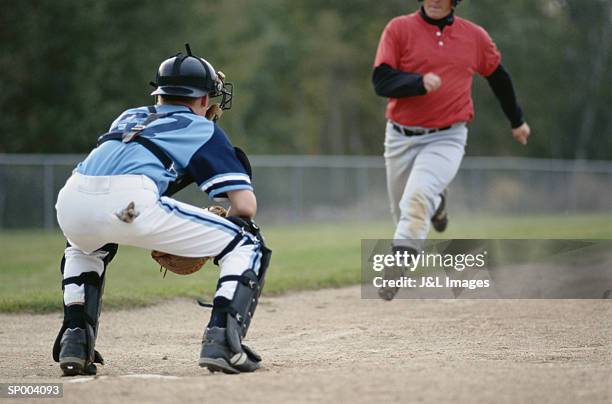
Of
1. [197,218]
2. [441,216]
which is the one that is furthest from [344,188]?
[197,218]

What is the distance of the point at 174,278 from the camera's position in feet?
40.2

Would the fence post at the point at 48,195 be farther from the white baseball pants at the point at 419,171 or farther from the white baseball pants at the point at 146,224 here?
the white baseball pants at the point at 146,224

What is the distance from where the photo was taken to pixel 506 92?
9023mm

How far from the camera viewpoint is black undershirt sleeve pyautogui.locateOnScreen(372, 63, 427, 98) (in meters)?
7.87

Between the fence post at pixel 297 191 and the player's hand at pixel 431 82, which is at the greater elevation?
the player's hand at pixel 431 82

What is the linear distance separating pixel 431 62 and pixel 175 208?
389cm

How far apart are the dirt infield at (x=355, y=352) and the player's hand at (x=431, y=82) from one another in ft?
6.14

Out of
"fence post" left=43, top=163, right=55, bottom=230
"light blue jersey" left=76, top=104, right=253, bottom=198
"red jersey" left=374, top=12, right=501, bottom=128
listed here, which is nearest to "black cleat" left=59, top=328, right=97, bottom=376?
"light blue jersey" left=76, top=104, right=253, bottom=198

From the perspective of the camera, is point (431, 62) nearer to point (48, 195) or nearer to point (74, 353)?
point (74, 353)

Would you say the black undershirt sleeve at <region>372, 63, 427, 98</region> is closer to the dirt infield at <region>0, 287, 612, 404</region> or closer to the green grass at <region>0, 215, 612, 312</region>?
the dirt infield at <region>0, 287, 612, 404</region>

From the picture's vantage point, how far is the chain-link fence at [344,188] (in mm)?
22375

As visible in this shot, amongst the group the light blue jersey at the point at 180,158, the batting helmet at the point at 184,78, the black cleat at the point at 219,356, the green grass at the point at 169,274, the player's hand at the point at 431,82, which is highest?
the batting helmet at the point at 184,78

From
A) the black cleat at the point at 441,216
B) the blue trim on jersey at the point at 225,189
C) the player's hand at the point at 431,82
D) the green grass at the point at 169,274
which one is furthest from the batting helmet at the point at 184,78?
the black cleat at the point at 441,216

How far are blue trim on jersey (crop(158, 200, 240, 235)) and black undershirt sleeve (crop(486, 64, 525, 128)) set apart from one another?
4430mm
